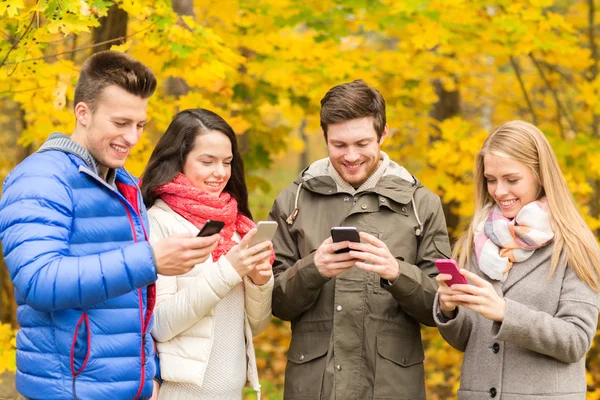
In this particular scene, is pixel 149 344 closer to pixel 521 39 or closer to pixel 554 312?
pixel 554 312

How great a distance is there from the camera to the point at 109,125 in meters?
2.51

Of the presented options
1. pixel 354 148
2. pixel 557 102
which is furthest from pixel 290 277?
pixel 557 102

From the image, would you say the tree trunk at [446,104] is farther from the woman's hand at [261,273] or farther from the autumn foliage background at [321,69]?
the woman's hand at [261,273]

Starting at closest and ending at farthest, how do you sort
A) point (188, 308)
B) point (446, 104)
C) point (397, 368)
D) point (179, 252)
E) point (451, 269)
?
point (179, 252) → point (451, 269) → point (188, 308) → point (397, 368) → point (446, 104)

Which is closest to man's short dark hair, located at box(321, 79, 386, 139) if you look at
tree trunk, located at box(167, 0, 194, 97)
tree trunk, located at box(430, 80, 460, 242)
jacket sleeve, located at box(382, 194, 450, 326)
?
jacket sleeve, located at box(382, 194, 450, 326)

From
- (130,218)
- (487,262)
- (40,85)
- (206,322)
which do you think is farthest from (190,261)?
(40,85)

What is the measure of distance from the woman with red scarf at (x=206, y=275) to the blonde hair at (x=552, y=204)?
101 cm

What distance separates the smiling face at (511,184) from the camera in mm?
3027

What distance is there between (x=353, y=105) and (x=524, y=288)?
1.10 m

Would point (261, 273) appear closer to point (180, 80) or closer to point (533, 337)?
point (533, 337)

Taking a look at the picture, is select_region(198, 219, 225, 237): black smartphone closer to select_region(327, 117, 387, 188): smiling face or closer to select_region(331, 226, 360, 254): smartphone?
select_region(331, 226, 360, 254): smartphone

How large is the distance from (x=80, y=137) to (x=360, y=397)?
5.39 ft

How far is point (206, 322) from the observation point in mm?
2939

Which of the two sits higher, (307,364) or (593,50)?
(593,50)
